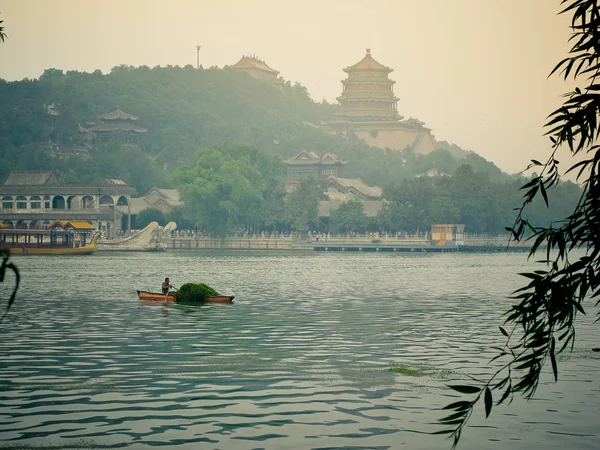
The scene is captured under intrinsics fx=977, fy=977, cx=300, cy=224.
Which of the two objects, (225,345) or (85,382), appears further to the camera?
(225,345)

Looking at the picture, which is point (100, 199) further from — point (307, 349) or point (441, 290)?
point (307, 349)

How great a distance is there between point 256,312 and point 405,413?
1629cm

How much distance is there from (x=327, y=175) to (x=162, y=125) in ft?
109

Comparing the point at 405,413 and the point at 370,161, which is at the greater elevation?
the point at 370,161

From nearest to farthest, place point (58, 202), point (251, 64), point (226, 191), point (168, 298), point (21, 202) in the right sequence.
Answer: point (168, 298) → point (226, 191) → point (21, 202) → point (58, 202) → point (251, 64)

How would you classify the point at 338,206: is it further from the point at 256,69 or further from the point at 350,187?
the point at 256,69

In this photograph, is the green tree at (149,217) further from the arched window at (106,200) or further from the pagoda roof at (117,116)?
the pagoda roof at (117,116)

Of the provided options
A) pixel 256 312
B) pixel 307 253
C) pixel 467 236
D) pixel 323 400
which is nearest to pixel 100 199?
pixel 307 253

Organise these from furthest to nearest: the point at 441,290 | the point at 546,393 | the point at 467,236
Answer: the point at 467,236, the point at 441,290, the point at 546,393

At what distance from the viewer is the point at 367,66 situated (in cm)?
14738

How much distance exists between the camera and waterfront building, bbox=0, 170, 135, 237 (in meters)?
87.9

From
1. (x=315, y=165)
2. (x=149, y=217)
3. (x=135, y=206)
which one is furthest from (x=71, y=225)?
(x=315, y=165)

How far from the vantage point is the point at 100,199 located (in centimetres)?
9344

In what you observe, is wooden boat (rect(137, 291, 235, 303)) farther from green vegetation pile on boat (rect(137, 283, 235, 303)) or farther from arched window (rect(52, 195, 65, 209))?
arched window (rect(52, 195, 65, 209))
